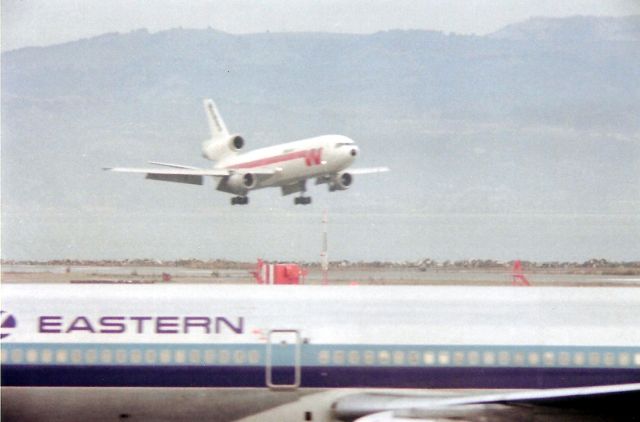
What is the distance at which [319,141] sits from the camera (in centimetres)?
1244

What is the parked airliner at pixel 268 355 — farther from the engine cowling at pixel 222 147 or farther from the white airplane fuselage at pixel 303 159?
the engine cowling at pixel 222 147

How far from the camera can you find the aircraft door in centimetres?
739

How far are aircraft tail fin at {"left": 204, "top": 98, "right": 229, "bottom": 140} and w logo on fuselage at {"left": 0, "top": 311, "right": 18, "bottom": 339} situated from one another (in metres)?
6.04

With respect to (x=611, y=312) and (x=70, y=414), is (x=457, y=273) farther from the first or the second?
(x=70, y=414)

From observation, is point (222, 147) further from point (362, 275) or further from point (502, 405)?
point (502, 405)

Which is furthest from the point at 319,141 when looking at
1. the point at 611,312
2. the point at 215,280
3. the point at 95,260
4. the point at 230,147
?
the point at 611,312

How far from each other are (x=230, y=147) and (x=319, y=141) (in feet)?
4.36

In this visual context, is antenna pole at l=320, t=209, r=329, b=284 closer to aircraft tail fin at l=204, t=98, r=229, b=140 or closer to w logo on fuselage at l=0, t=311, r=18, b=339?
aircraft tail fin at l=204, t=98, r=229, b=140

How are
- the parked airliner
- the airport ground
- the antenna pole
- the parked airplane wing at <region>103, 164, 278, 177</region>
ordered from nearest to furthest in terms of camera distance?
the parked airliner
the airport ground
the antenna pole
the parked airplane wing at <region>103, 164, 278, 177</region>

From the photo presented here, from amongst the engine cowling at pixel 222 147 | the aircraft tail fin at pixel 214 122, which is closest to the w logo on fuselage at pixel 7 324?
the engine cowling at pixel 222 147

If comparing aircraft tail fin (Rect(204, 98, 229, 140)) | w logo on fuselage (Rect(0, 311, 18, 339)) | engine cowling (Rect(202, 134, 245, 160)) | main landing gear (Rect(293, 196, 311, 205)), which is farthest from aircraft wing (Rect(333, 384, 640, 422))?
aircraft tail fin (Rect(204, 98, 229, 140))

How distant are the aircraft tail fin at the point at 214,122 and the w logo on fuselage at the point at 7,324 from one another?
6.04 m

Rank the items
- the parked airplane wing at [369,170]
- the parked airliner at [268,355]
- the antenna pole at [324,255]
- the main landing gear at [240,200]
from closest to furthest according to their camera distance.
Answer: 1. the parked airliner at [268,355]
2. the antenna pole at [324,255]
3. the main landing gear at [240,200]
4. the parked airplane wing at [369,170]

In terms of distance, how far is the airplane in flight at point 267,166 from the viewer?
12445 millimetres
